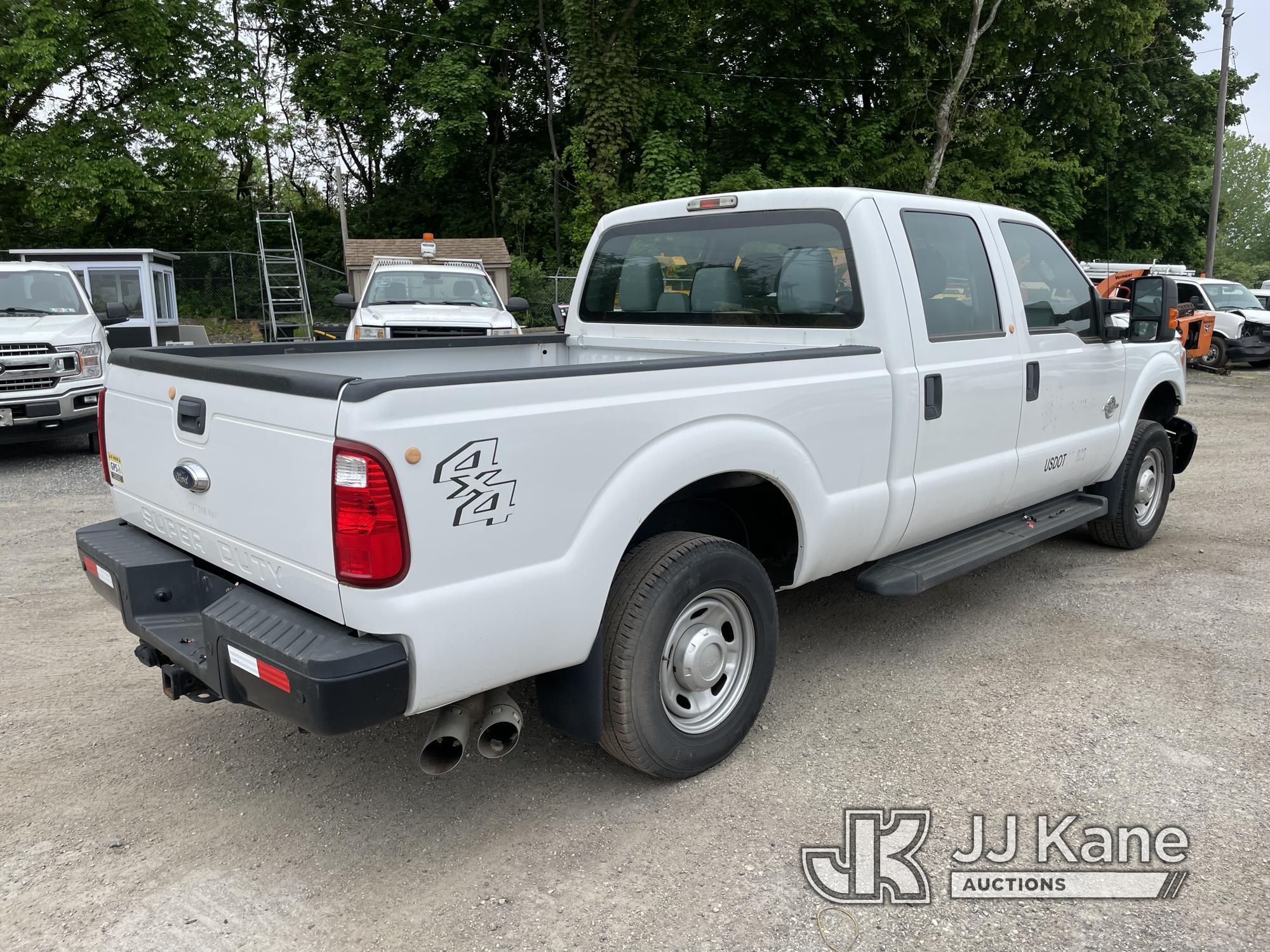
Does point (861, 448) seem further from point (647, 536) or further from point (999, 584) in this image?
point (999, 584)

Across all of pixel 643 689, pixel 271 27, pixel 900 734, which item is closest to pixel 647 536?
pixel 643 689

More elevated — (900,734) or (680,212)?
(680,212)

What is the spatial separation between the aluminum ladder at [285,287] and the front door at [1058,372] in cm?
1961

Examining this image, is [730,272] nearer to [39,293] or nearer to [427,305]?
[427,305]

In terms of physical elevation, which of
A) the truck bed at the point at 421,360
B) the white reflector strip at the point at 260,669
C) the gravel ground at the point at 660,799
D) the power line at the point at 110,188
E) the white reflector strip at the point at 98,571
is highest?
the power line at the point at 110,188

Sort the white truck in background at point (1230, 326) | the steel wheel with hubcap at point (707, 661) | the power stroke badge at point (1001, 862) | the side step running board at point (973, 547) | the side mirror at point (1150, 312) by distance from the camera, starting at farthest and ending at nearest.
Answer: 1. the white truck in background at point (1230, 326)
2. the side mirror at point (1150, 312)
3. the side step running board at point (973, 547)
4. the steel wheel with hubcap at point (707, 661)
5. the power stroke badge at point (1001, 862)

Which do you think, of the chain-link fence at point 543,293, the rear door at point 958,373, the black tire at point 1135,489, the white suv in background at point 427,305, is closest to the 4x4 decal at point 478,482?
the rear door at point 958,373

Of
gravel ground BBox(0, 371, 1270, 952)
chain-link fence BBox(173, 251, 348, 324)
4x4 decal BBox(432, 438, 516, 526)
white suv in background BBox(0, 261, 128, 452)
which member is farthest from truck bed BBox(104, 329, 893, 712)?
chain-link fence BBox(173, 251, 348, 324)

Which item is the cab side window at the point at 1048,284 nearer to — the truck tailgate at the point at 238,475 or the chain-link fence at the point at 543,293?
the truck tailgate at the point at 238,475

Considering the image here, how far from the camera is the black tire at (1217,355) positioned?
18.9 meters

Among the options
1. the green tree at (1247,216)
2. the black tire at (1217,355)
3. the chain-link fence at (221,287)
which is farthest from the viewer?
the green tree at (1247,216)

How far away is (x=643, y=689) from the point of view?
122 inches

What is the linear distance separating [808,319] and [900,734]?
69.8 inches

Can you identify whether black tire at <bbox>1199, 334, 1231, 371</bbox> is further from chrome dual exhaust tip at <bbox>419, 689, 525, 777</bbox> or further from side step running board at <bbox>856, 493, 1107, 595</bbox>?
chrome dual exhaust tip at <bbox>419, 689, 525, 777</bbox>
